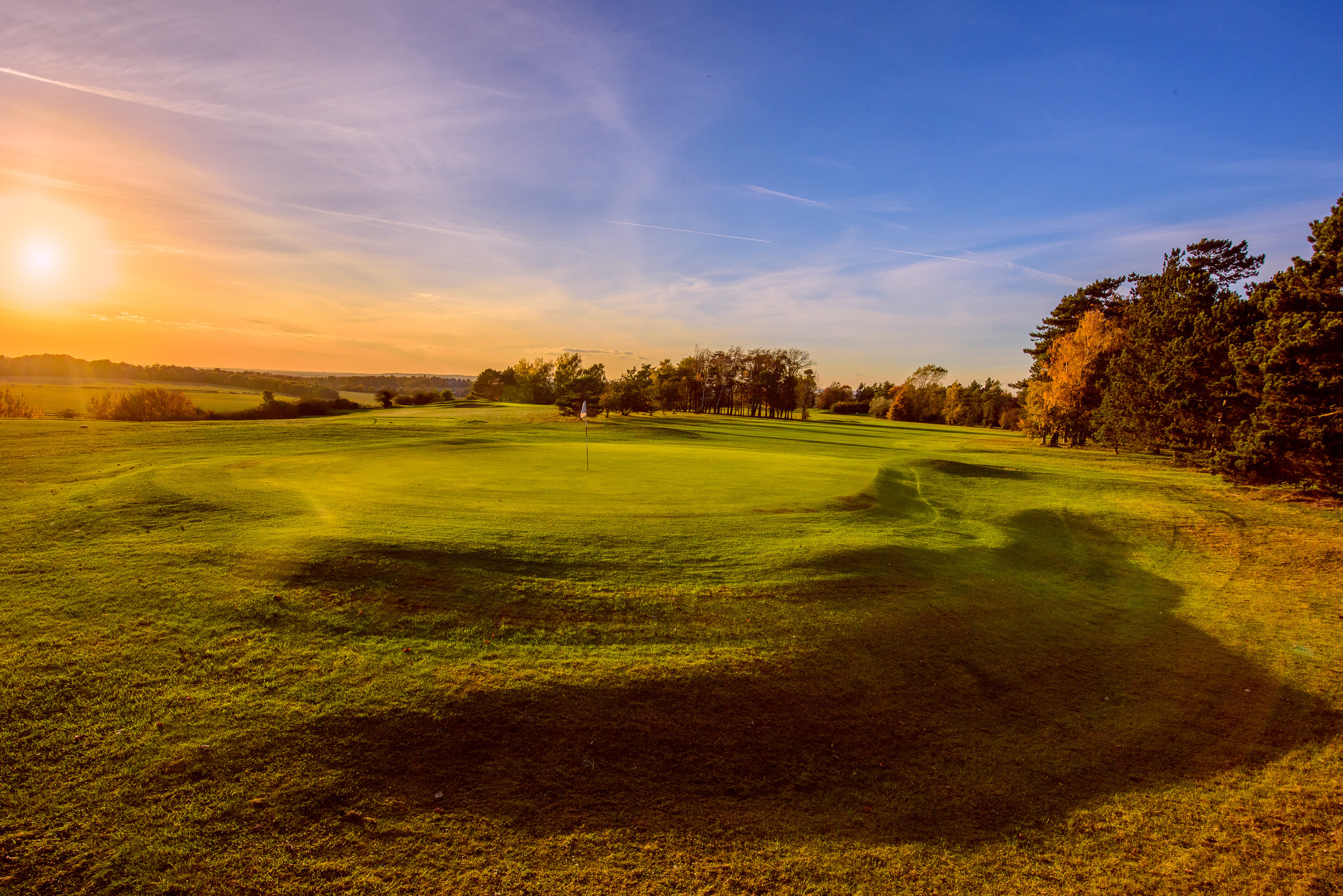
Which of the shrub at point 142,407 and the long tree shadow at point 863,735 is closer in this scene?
the long tree shadow at point 863,735

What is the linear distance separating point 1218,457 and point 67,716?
3269cm

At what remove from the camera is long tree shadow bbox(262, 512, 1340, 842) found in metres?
5.16

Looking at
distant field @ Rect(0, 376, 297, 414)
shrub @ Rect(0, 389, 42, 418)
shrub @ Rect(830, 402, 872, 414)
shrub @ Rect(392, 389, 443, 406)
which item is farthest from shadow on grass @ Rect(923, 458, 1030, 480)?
shrub @ Rect(830, 402, 872, 414)

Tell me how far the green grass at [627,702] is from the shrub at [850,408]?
106 metres

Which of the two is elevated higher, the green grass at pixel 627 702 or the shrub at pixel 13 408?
the shrub at pixel 13 408

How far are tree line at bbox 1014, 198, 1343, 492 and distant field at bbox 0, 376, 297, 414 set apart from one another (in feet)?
223

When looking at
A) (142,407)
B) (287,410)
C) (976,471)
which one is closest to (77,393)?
(287,410)

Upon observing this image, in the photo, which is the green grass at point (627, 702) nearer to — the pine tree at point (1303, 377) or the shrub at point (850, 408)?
the pine tree at point (1303, 377)

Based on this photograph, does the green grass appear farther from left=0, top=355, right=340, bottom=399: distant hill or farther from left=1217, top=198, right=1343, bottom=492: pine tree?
left=0, top=355, right=340, bottom=399: distant hill

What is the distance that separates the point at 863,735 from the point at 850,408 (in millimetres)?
→ 117663

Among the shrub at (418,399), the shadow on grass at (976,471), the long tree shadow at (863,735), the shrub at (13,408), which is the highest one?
the shrub at (418,399)

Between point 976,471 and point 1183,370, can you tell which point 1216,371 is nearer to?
point 1183,370

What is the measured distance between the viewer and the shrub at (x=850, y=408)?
118 meters

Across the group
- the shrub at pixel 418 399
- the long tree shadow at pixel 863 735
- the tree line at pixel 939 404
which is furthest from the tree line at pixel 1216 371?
the shrub at pixel 418 399
